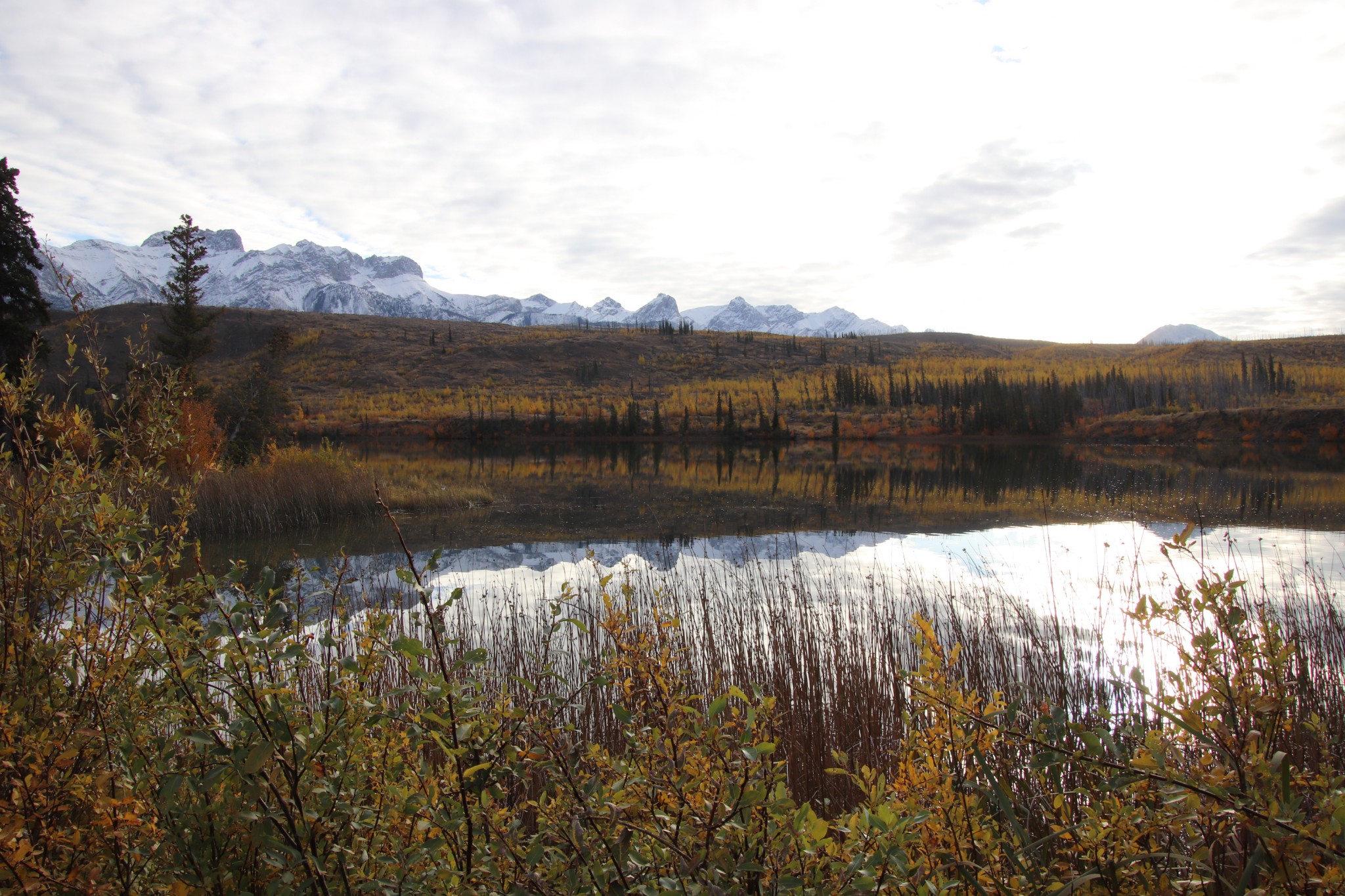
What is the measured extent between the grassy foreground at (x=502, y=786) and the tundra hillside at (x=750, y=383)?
27.4 meters

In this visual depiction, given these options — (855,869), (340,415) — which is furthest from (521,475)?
(340,415)

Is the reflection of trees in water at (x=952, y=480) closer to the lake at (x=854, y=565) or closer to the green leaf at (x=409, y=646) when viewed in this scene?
the lake at (x=854, y=565)

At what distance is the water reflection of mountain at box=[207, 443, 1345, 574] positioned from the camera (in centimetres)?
Result: 1417

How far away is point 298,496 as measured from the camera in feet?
48.8

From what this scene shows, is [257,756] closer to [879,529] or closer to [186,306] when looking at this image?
[879,529]

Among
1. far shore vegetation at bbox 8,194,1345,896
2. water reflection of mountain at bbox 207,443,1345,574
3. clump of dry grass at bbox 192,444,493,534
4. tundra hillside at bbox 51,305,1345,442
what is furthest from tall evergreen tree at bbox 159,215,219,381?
far shore vegetation at bbox 8,194,1345,896

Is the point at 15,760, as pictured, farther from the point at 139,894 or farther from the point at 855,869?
the point at 855,869

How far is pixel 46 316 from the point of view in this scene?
18062 mm

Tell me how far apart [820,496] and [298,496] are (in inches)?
519

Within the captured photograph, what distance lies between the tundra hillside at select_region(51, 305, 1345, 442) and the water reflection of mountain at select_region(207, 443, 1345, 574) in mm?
12751

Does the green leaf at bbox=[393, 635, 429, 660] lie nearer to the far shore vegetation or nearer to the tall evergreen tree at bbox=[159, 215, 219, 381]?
the far shore vegetation

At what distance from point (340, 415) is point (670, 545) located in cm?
5041

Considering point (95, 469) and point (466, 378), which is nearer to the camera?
point (95, 469)

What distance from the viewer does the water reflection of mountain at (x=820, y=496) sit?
14.2m
